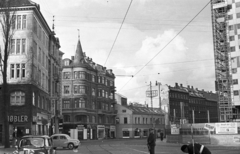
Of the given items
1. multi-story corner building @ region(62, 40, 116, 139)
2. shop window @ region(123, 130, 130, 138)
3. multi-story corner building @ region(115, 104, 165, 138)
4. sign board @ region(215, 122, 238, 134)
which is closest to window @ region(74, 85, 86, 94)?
multi-story corner building @ region(62, 40, 116, 139)

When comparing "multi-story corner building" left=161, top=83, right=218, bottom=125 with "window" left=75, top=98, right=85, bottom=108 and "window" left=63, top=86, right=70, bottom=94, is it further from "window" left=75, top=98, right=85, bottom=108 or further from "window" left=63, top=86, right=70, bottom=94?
"window" left=63, top=86, right=70, bottom=94

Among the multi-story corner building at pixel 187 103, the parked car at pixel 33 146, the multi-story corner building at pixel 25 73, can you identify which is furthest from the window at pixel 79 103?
the parked car at pixel 33 146

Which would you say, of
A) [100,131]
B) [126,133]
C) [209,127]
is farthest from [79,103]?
[209,127]

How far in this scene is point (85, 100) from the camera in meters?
78.4

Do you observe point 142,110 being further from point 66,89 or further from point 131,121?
point 66,89

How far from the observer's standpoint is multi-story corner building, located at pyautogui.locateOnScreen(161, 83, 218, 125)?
107062mm

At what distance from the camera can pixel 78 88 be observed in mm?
78875

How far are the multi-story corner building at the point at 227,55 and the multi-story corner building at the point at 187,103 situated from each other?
89.8ft

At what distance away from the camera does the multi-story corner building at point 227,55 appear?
64.9 m

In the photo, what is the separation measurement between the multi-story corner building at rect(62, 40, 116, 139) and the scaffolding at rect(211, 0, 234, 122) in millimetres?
29067

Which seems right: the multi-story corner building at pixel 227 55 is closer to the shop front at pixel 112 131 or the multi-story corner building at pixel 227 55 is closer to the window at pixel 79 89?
the window at pixel 79 89

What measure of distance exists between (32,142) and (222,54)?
58965 millimetres

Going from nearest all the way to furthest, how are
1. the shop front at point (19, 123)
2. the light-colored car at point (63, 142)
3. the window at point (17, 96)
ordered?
the light-colored car at point (63, 142) < the shop front at point (19, 123) < the window at point (17, 96)

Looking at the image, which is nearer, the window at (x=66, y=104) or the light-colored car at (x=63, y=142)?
the light-colored car at (x=63, y=142)
